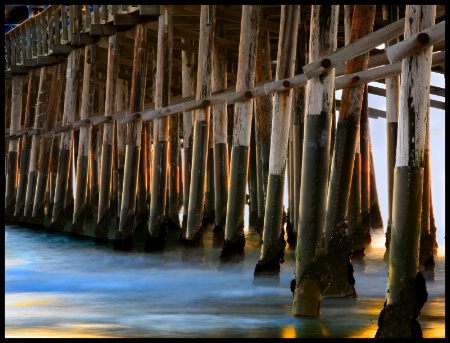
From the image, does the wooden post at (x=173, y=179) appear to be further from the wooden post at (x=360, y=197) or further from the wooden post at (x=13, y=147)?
the wooden post at (x=13, y=147)

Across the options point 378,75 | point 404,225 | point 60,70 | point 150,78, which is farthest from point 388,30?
point 150,78

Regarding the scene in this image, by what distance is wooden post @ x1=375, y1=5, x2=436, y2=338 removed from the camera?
18.1 ft

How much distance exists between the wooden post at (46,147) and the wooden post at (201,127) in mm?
6074

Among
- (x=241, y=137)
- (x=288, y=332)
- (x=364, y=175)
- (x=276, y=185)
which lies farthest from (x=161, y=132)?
(x=288, y=332)

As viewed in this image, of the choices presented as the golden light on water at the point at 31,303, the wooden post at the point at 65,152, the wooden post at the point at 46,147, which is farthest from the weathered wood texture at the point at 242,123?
the wooden post at the point at 46,147

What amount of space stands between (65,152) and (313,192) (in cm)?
992

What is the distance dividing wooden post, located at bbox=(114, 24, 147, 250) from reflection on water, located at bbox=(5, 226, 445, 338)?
340mm

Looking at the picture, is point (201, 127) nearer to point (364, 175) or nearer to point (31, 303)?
point (364, 175)

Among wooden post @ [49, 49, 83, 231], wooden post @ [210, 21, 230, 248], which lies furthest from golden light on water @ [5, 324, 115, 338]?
wooden post @ [49, 49, 83, 231]

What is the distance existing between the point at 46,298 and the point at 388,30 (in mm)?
4285

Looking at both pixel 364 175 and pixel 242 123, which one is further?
pixel 364 175

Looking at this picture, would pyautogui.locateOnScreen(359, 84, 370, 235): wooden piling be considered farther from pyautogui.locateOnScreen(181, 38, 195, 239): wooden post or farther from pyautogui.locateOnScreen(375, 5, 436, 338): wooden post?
pyautogui.locateOnScreen(375, 5, 436, 338): wooden post

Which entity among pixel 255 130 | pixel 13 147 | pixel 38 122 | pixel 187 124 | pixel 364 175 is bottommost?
pixel 364 175

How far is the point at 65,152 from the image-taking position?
16.4m
